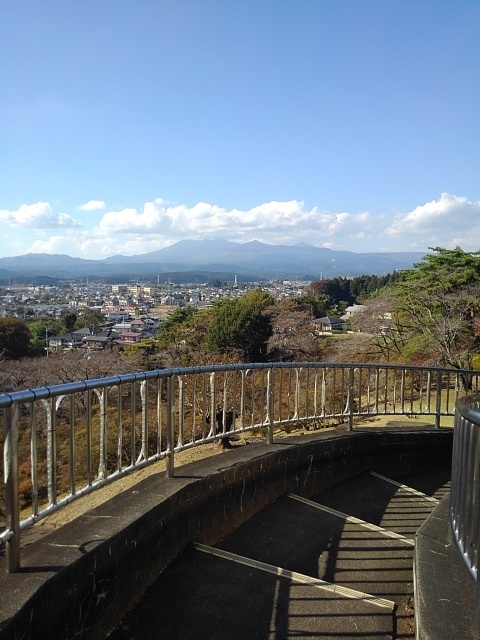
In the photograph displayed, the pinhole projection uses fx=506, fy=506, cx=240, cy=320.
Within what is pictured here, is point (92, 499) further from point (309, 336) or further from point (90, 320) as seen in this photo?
point (90, 320)

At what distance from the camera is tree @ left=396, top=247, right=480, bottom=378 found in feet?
61.9

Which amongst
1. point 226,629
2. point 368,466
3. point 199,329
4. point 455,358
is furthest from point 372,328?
point 226,629

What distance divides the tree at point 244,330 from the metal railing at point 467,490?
1123 inches

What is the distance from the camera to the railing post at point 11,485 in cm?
219

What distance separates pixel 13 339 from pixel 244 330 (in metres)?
13.9

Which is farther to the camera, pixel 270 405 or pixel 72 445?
pixel 270 405

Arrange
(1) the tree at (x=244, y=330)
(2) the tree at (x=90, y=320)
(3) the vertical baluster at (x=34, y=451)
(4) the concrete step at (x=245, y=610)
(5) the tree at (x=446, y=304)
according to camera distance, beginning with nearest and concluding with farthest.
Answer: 1. (3) the vertical baluster at (x=34, y=451)
2. (4) the concrete step at (x=245, y=610)
3. (5) the tree at (x=446, y=304)
4. (1) the tree at (x=244, y=330)
5. (2) the tree at (x=90, y=320)

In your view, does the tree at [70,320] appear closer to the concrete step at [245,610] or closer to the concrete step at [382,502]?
the concrete step at [382,502]

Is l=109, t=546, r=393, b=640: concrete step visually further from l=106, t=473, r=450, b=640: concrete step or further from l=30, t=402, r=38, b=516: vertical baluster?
l=30, t=402, r=38, b=516: vertical baluster

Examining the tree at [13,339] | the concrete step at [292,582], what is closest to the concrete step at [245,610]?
the concrete step at [292,582]

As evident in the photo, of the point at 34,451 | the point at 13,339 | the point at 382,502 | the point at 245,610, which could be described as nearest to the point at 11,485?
the point at 34,451

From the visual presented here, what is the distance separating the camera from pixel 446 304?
→ 66.9ft

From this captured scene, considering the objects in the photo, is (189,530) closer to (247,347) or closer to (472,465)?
(472,465)

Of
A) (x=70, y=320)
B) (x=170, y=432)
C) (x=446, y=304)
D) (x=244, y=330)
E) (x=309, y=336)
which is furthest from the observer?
(x=70, y=320)
